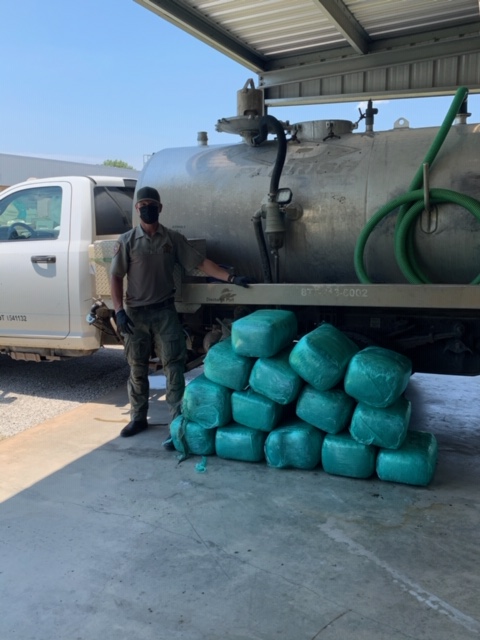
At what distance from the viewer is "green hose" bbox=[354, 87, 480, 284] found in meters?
3.69

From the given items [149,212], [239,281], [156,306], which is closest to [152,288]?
[156,306]

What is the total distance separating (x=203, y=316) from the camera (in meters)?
5.07

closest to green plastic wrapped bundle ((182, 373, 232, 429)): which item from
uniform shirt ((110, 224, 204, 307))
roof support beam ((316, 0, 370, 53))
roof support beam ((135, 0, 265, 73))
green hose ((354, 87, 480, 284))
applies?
uniform shirt ((110, 224, 204, 307))

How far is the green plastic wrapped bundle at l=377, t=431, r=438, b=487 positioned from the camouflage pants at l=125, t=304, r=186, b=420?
5.80 ft

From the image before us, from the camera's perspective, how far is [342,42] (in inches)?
267

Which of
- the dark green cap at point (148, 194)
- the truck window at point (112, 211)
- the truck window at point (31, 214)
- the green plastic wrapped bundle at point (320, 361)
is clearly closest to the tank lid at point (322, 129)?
the dark green cap at point (148, 194)

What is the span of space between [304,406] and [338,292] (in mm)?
827

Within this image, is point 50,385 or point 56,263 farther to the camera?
point 50,385

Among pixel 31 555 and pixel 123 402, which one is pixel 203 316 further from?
pixel 31 555

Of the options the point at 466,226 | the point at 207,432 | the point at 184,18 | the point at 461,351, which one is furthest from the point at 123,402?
the point at 184,18

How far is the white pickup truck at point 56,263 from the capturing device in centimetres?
563

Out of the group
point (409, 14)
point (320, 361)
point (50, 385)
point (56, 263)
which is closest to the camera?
point (320, 361)

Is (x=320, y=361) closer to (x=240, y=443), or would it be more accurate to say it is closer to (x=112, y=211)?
(x=240, y=443)

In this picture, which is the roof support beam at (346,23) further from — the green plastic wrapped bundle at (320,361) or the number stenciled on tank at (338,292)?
the green plastic wrapped bundle at (320,361)
